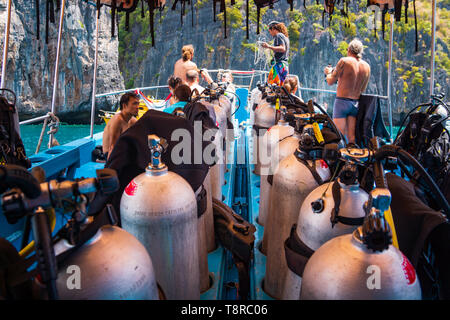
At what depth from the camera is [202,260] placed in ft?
4.59

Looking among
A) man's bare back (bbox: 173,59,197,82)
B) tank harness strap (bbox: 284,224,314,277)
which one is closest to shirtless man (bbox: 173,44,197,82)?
man's bare back (bbox: 173,59,197,82)

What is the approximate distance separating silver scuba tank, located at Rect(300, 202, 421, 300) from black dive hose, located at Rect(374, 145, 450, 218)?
0.24 metres

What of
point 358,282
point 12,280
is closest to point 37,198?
point 12,280

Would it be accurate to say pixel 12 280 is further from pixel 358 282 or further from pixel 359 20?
pixel 359 20

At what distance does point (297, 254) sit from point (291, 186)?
11.6 inches

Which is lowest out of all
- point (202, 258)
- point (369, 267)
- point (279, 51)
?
point (202, 258)

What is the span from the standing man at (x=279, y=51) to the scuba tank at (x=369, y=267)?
3.49 metres

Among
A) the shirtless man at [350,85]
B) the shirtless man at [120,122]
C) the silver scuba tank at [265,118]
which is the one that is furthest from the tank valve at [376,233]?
the shirtless man at [350,85]

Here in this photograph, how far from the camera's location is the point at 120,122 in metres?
2.71

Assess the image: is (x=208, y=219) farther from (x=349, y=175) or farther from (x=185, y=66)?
(x=185, y=66)

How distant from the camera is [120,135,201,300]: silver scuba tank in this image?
951mm

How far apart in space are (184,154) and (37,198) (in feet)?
2.80

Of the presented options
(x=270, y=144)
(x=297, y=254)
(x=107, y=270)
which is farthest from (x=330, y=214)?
(x=270, y=144)

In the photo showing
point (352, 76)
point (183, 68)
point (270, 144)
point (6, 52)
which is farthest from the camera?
point (183, 68)
